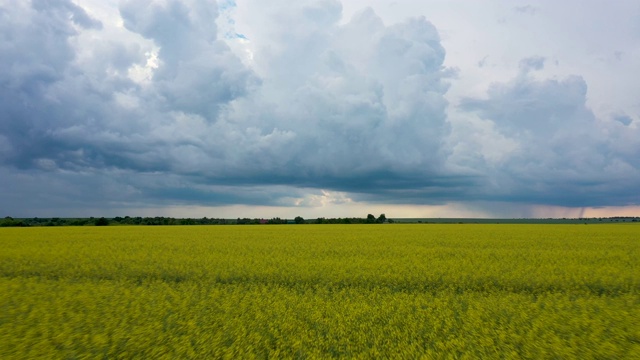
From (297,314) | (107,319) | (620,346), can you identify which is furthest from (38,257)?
(620,346)

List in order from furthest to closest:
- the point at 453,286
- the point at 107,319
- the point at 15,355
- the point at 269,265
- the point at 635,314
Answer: the point at 269,265
the point at 453,286
the point at 635,314
the point at 107,319
the point at 15,355

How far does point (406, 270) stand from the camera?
10305mm

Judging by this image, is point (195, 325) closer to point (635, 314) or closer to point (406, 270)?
point (406, 270)

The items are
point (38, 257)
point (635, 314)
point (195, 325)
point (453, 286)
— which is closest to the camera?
point (195, 325)

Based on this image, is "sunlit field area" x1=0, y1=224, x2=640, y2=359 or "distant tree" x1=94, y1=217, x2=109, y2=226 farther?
"distant tree" x1=94, y1=217, x2=109, y2=226

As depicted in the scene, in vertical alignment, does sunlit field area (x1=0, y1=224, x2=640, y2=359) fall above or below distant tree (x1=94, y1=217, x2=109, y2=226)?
below

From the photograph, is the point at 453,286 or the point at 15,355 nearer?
the point at 15,355

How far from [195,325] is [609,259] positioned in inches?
635

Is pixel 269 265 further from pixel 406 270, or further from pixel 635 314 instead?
pixel 635 314

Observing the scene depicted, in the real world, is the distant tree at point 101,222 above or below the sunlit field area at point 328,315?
above

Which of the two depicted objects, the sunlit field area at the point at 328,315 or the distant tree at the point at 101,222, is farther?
the distant tree at the point at 101,222

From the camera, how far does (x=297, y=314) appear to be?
237 inches

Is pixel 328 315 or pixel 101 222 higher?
pixel 101 222

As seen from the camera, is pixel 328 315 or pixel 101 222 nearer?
pixel 328 315
